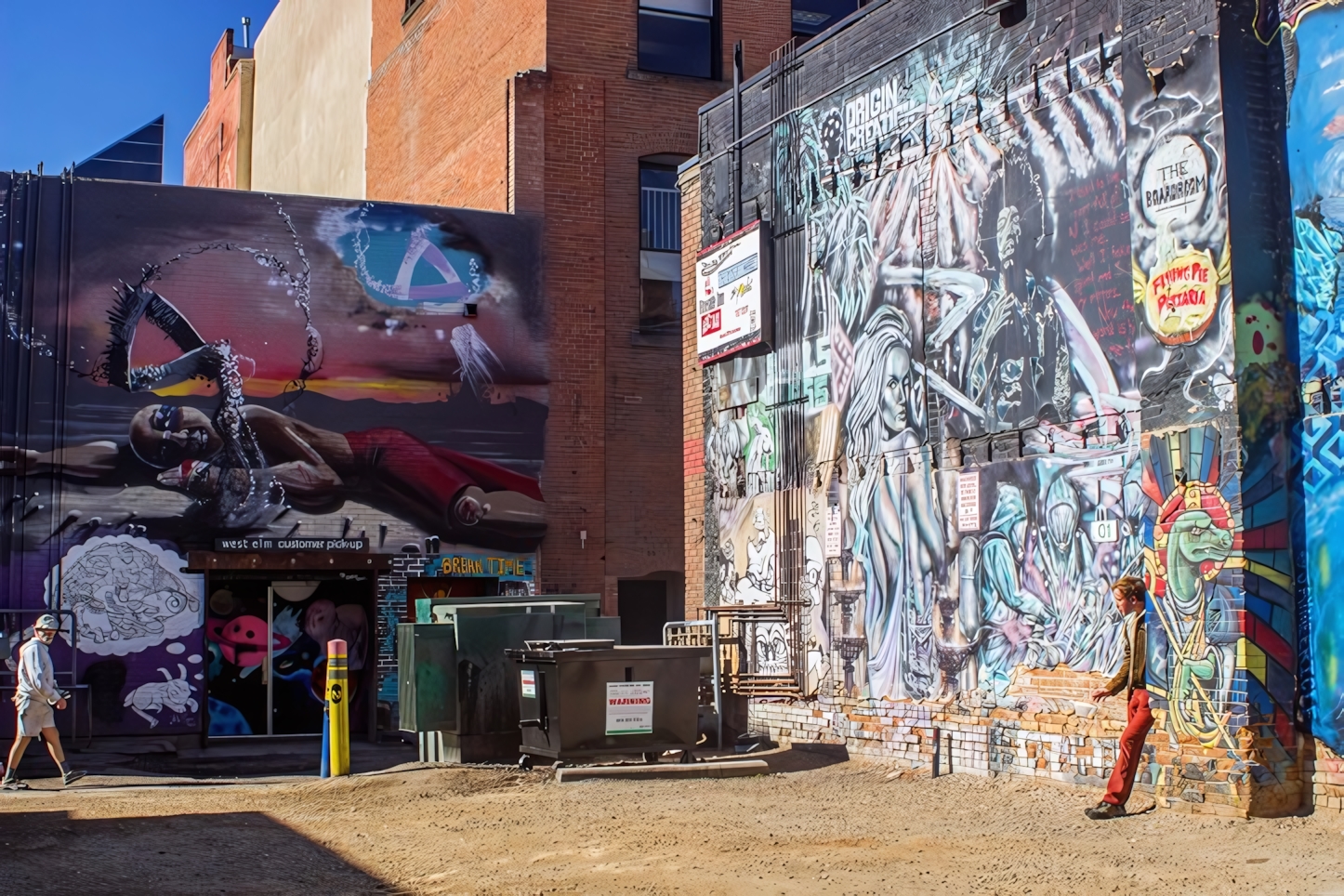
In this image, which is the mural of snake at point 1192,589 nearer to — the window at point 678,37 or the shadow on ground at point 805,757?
the shadow on ground at point 805,757

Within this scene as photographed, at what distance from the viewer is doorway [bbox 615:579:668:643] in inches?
952

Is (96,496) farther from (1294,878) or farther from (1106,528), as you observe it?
(1294,878)

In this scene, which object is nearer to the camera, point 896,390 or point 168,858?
point 168,858

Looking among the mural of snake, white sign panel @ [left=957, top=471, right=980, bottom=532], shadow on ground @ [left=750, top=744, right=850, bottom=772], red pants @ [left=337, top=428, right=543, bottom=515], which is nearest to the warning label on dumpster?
shadow on ground @ [left=750, top=744, right=850, bottom=772]

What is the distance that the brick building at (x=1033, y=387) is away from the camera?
10.7 m

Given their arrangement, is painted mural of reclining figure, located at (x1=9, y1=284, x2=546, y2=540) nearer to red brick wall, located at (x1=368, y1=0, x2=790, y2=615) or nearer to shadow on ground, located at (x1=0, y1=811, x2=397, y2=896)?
red brick wall, located at (x1=368, y1=0, x2=790, y2=615)

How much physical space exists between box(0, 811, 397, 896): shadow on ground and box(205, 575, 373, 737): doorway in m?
9.05

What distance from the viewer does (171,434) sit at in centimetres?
2052

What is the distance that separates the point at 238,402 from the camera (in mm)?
20859

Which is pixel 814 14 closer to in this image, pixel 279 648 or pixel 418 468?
pixel 418 468

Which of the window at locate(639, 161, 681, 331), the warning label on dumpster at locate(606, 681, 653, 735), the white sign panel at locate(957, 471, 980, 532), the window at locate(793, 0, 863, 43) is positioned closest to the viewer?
the white sign panel at locate(957, 471, 980, 532)

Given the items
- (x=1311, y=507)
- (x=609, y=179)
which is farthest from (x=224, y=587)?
(x=1311, y=507)

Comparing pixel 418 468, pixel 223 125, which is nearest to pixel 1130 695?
pixel 418 468

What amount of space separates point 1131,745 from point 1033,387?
139 inches
